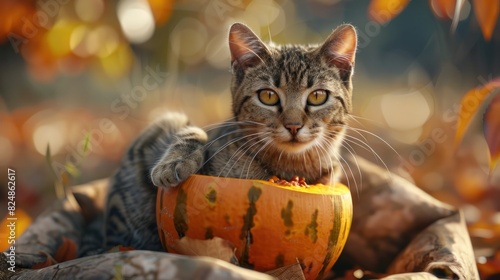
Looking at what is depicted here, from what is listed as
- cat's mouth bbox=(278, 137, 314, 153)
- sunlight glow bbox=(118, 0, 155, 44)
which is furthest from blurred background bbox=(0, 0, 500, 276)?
cat's mouth bbox=(278, 137, 314, 153)

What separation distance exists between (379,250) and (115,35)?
6.44 feet

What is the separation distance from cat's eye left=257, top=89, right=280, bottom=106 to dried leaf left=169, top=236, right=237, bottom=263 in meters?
0.50

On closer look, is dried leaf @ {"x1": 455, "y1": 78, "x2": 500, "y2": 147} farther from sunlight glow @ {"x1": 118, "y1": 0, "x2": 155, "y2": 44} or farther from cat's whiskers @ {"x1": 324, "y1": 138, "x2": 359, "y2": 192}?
sunlight glow @ {"x1": 118, "y1": 0, "x2": 155, "y2": 44}

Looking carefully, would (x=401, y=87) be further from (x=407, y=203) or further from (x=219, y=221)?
(x=219, y=221)

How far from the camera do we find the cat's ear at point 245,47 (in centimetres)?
174

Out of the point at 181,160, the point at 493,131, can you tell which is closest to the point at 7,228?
the point at 181,160

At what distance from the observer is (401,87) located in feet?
10.4

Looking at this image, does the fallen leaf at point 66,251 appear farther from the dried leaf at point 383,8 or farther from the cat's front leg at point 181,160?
the dried leaf at point 383,8

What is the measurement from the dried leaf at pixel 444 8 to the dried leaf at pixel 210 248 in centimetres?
178

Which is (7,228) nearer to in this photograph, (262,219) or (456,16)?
(262,219)

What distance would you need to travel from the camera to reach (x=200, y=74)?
3.37 metres

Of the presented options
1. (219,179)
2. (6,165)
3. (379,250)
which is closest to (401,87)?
(379,250)

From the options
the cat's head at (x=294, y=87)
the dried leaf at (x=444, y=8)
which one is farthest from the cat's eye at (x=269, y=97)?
the dried leaf at (x=444, y=8)

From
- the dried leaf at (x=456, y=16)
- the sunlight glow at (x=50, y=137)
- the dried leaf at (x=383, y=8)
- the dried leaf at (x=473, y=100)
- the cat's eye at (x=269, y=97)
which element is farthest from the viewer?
the sunlight glow at (x=50, y=137)
